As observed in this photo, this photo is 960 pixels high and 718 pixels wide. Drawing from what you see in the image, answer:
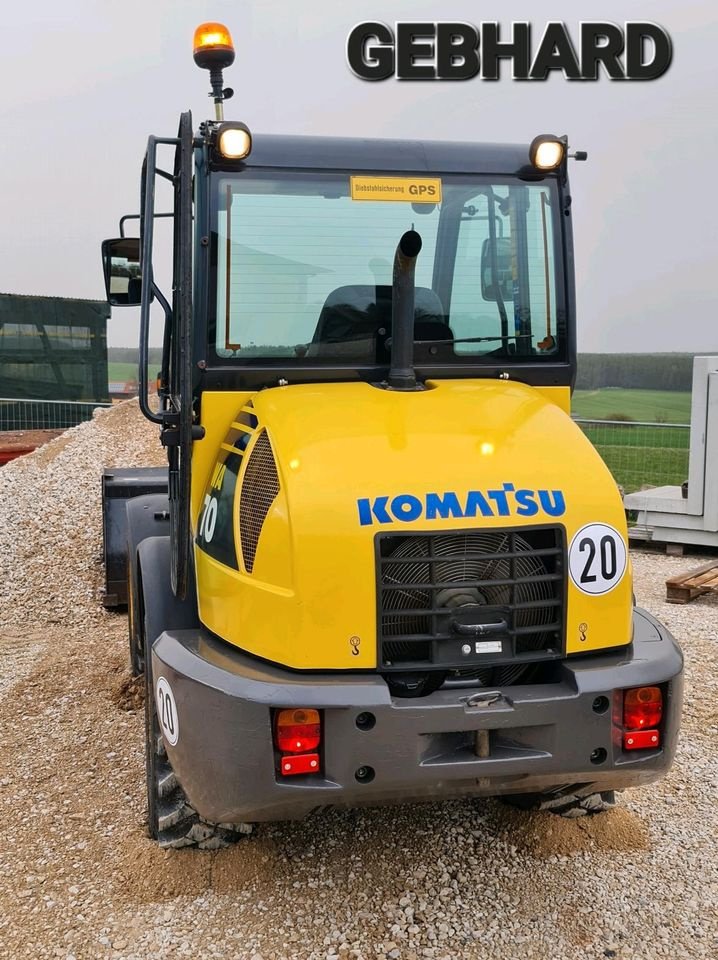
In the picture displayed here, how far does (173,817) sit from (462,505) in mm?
1596

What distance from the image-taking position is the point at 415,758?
2828 millimetres

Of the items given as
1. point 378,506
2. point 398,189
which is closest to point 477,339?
point 398,189

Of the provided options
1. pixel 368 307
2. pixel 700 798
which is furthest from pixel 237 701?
pixel 700 798

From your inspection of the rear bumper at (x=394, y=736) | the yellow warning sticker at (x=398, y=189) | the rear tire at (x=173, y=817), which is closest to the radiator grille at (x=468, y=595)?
the rear bumper at (x=394, y=736)

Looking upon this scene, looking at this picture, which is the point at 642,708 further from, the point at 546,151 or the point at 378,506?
the point at 546,151

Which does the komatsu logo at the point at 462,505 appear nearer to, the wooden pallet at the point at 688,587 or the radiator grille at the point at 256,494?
the radiator grille at the point at 256,494

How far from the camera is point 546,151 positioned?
3723 mm

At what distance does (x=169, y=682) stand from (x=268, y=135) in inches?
82.3

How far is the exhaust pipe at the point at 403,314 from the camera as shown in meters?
3.30

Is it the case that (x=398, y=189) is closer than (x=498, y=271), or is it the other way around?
(x=398, y=189)

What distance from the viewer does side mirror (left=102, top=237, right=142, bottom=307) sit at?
4117mm

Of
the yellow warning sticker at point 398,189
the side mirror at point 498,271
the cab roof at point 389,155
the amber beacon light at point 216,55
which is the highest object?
the amber beacon light at point 216,55

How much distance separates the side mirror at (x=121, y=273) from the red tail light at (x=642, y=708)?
2.58 m

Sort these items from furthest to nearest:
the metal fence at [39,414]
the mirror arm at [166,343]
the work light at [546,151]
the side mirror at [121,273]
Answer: the metal fence at [39,414] < the side mirror at [121,273] < the work light at [546,151] < the mirror arm at [166,343]
